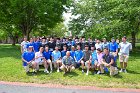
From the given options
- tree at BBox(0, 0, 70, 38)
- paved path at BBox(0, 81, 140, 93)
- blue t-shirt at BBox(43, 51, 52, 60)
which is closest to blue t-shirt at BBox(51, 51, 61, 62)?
blue t-shirt at BBox(43, 51, 52, 60)

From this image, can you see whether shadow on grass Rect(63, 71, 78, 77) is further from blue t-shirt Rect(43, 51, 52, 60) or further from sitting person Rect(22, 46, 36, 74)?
sitting person Rect(22, 46, 36, 74)

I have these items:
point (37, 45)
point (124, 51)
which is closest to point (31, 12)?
point (37, 45)

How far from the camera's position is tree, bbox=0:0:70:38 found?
28906 millimetres

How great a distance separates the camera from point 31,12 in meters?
30.9

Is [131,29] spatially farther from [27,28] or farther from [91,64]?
[27,28]

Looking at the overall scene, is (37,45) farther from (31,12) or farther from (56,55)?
(31,12)

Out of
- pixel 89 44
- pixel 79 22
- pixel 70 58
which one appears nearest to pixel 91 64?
pixel 70 58

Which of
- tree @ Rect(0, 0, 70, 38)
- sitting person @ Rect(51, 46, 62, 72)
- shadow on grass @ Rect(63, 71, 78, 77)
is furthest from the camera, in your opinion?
tree @ Rect(0, 0, 70, 38)

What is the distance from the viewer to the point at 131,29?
23.5 m

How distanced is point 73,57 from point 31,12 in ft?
56.6

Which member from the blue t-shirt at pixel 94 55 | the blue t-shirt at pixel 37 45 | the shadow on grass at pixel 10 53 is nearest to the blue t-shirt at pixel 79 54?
the blue t-shirt at pixel 94 55

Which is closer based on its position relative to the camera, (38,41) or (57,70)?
(57,70)

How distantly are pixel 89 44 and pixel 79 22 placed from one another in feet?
51.9

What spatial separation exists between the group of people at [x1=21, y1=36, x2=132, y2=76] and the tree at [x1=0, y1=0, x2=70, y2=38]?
13.6 meters
